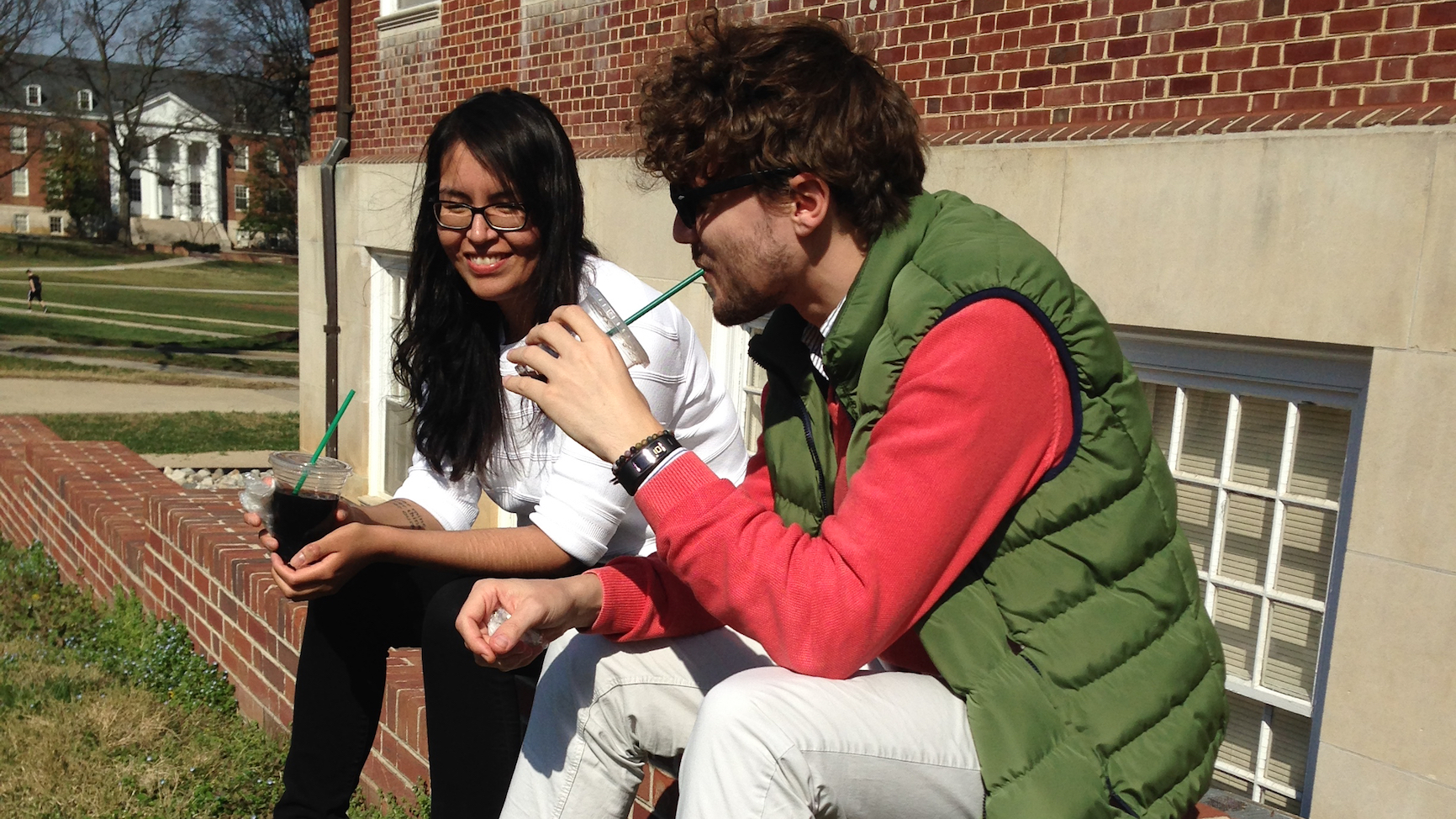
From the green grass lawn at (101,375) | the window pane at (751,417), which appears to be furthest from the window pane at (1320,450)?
the green grass lawn at (101,375)

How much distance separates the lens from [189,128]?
47.5 metres

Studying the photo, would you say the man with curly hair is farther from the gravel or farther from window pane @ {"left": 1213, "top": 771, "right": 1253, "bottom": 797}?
the gravel

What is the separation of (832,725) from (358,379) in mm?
9122

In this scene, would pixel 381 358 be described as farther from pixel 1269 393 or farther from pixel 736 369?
pixel 1269 393

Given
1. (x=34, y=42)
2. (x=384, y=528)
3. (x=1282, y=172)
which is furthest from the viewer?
(x=34, y=42)

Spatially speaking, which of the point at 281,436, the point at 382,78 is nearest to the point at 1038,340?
the point at 382,78

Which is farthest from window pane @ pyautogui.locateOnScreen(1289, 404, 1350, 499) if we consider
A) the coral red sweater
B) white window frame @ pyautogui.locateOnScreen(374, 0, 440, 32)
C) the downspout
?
the downspout

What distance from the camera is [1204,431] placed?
13.3ft

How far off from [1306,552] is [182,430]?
11946mm

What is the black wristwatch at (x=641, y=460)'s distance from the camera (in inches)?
70.2

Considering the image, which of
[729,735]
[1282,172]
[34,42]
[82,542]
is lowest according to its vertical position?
[82,542]

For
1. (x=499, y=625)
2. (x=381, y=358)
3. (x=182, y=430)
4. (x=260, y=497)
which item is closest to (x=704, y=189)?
(x=499, y=625)

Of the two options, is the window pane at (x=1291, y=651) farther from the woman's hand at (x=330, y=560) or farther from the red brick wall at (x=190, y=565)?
the woman's hand at (x=330, y=560)

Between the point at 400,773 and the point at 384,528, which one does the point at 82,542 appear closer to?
the point at 400,773
